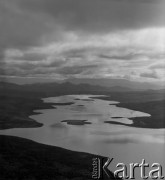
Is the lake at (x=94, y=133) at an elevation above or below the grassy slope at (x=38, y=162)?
above

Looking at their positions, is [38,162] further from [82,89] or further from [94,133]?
[82,89]

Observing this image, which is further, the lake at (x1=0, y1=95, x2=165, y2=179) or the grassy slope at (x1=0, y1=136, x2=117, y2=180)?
the lake at (x1=0, y1=95, x2=165, y2=179)

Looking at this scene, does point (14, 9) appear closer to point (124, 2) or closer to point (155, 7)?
point (124, 2)

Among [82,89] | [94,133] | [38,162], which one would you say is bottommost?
[38,162]

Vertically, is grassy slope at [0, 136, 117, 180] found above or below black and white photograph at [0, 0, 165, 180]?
below

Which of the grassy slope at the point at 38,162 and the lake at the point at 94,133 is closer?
the grassy slope at the point at 38,162

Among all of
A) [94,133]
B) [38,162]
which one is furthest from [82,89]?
[38,162]

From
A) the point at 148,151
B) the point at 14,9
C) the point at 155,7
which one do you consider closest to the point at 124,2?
the point at 155,7

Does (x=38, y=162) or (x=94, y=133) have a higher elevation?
(x=94, y=133)
